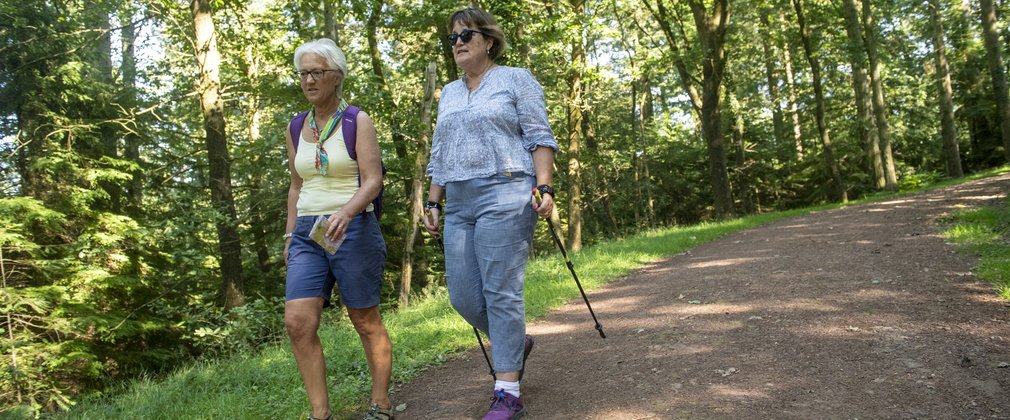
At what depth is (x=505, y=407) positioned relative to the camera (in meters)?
3.14

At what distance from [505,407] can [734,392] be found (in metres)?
1.16

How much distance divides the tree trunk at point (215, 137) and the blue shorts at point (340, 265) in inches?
294

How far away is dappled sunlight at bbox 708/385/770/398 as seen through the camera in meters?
3.18

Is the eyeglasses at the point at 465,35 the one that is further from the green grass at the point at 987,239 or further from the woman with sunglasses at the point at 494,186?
the green grass at the point at 987,239

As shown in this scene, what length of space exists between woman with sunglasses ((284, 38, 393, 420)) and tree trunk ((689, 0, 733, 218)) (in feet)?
48.2

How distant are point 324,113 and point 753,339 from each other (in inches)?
120

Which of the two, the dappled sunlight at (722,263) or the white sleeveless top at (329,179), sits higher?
the white sleeveless top at (329,179)

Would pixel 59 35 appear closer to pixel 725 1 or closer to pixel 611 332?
pixel 611 332

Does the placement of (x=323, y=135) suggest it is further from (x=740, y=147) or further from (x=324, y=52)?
(x=740, y=147)

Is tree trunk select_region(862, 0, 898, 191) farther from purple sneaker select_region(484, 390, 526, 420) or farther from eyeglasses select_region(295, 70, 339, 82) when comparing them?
eyeglasses select_region(295, 70, 339, 82)

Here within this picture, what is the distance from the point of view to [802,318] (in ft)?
15.2

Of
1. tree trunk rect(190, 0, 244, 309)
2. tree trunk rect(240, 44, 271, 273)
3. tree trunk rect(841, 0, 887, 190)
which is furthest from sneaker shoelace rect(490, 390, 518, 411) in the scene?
tree trunk rect(841, 0, 887, 190)

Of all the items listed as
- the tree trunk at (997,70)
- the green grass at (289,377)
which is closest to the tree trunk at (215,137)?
the green grass at (289,377)

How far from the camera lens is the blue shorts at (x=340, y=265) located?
3092 mm
